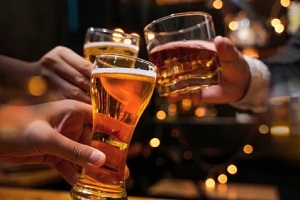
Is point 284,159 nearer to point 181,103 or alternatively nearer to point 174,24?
point 181,103

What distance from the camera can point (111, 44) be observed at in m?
0.93

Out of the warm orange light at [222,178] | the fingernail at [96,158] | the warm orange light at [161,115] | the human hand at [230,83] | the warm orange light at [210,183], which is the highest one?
the fingernail at [96,158]

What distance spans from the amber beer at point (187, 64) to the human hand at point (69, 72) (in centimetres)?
16

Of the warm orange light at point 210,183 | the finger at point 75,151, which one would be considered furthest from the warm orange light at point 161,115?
the finger at point 75,151

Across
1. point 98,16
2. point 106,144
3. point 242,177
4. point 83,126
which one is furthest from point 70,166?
point 242,177

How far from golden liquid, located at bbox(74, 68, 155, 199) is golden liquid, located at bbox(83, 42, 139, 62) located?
0.24 meters

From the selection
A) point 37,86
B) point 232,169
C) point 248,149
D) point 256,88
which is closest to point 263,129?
point 248,149

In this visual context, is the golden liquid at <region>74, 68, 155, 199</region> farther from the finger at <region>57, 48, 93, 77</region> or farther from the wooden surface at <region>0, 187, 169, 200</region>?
the wooden surface at <region>0, 187, 169, 200</region>

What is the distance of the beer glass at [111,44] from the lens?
3.03ft

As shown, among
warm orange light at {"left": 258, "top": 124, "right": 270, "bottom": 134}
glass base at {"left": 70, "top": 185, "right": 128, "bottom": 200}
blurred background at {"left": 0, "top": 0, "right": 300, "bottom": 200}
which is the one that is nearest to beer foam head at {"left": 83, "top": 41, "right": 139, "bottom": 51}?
glass base at {"left": 70, "top": 185, "right": 128, "bottom": 200}

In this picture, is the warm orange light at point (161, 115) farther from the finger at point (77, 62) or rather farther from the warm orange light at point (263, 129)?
the finger at point (77, 62)

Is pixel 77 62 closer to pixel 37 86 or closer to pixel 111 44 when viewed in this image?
pixel 111 44

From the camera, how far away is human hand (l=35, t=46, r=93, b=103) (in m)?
0.88

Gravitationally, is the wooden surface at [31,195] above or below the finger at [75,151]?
below
